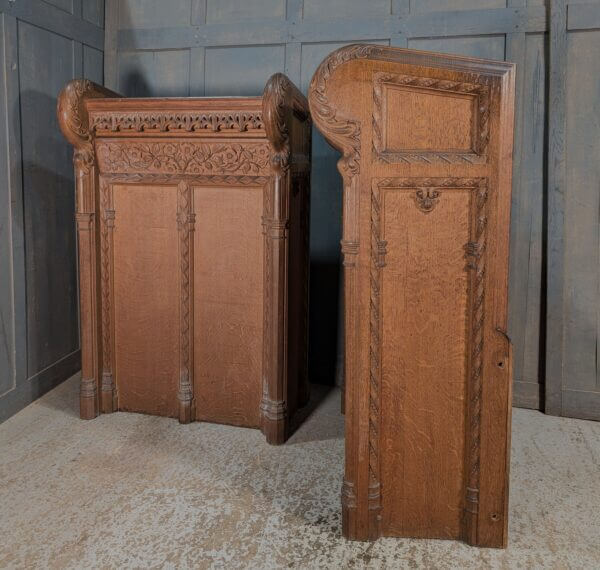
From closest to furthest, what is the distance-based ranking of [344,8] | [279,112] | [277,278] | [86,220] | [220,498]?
[220,498] < [279,112] < [277,278] < [86,220] < [344,8]

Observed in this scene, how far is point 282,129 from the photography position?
265cm

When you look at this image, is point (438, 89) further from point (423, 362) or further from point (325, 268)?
point (325, 268)

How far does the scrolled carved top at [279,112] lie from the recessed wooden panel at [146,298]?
0.60 metres

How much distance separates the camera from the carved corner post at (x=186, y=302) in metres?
2.94

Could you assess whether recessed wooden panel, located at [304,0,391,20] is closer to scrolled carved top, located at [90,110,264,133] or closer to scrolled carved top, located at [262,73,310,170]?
scrolled carved top, located at [262,73,310,170]

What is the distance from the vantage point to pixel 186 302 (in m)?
3.00

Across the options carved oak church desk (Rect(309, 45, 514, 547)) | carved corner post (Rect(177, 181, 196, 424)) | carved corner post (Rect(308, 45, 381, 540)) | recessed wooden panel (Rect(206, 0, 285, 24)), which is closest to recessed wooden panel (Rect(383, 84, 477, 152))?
carved oak church desk (Rect(309, 45, 514, 547))

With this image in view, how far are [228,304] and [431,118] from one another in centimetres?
145

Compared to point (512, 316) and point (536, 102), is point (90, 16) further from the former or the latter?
point (512, 316)

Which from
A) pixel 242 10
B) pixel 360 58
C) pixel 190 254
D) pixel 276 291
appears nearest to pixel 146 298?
pixel 190 254

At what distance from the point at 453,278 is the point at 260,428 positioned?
143 cm

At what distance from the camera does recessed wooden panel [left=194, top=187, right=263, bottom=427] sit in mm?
2920

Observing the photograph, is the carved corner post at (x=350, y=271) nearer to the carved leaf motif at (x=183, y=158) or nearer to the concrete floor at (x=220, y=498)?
the concrete floor at (x=220, y=498)

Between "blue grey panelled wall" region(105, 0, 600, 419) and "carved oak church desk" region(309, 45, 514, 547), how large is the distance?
1477 mm
